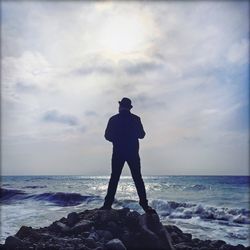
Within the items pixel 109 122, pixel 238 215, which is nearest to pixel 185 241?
pixel 109 122

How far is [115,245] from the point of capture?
7508 mm

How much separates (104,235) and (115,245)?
72cm

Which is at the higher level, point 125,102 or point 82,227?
point 125,102

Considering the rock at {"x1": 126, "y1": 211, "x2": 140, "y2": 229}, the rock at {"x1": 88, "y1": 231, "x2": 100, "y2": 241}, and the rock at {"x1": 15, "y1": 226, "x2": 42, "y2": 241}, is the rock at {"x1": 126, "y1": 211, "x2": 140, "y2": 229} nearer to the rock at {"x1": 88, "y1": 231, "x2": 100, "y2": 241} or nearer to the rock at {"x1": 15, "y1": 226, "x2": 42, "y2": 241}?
the rock at {"x1": 88, "y1": 231, "x2": 100, "y2": 241}

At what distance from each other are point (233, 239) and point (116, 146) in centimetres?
943

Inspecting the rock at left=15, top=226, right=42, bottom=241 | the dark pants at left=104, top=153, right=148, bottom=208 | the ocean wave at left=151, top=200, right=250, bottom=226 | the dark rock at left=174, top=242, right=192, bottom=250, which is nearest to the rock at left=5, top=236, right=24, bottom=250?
the rock at left=15, top=226, right=42, bottom=241

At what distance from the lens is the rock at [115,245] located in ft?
24.6

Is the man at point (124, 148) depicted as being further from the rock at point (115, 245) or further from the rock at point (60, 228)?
the rock at point (115, 245)

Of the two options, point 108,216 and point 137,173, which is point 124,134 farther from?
point 108,216

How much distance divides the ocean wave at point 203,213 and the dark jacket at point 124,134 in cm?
1458

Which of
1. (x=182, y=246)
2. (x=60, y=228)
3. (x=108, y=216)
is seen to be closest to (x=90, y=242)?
(x=108, y=216)

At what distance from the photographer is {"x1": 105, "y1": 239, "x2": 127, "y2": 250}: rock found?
748 centimetres

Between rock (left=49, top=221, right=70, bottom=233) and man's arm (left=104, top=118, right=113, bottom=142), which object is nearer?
rock (left=49, top=221, right=70, bottom=233)

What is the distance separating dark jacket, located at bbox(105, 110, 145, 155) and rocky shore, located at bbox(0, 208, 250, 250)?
5.28 feet
